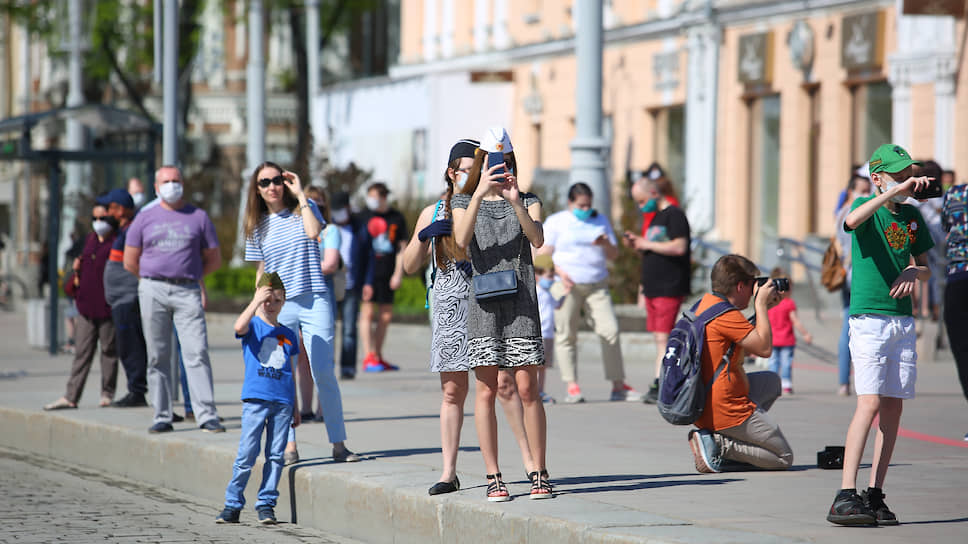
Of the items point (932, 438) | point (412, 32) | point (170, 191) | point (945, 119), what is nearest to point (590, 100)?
point (170, 191)

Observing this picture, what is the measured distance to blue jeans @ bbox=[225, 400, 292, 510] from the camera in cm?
915

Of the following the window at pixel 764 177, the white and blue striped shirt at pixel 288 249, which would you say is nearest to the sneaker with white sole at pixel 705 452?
the white and blue striped shirt at pixel 288 249

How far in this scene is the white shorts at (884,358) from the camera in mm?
7668

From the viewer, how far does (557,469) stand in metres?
9.39

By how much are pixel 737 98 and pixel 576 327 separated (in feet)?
58.9

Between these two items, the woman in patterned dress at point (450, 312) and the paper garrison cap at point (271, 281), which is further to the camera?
the paper garrison cap at point (271, 281)

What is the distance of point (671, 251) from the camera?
13.5 m

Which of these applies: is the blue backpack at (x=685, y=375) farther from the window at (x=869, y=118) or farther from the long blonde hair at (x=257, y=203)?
the window at (x=869, y=118)

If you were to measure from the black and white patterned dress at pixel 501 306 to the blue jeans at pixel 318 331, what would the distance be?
1.90 m

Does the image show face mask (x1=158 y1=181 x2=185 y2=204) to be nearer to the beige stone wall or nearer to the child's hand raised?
the child's hand raised

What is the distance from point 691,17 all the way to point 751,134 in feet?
8.42

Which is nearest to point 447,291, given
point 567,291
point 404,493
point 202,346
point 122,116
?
point 404,493

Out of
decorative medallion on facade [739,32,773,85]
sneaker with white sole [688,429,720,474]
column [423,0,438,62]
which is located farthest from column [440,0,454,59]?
sneaker with white sole [688,429,720,474]

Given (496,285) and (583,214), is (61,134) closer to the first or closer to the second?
(583,214)
